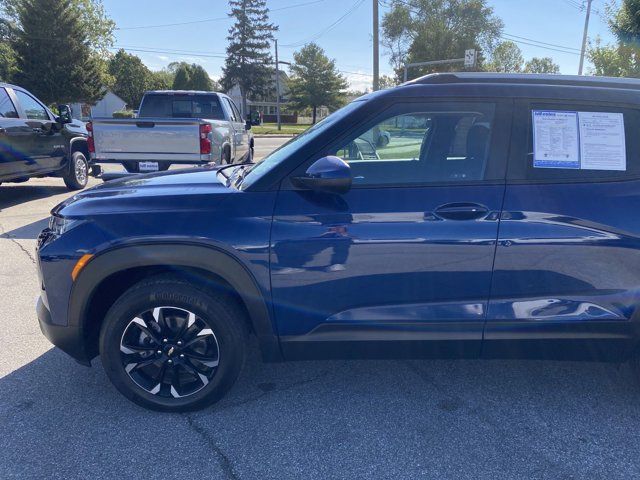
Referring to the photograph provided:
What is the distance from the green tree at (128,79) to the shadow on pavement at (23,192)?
56.3 metres

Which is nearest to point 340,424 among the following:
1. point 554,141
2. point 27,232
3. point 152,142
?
point 554,141

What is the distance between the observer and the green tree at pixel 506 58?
51.8 metres

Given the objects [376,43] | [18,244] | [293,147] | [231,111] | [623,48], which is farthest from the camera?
[376,43]

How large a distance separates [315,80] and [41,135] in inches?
2097

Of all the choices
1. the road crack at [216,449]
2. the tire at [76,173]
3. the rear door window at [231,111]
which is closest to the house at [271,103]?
the rear door window at [231,111]

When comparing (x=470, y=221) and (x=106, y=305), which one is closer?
(x=470, y=221)

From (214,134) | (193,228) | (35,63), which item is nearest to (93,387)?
(193,228)

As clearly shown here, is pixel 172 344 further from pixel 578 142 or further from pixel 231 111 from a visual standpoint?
pixel 231 111

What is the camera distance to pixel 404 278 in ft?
8.31

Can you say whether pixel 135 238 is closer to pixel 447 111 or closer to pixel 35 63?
pixel 447 111

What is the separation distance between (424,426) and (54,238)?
87.8 inches

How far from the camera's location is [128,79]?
62375mm

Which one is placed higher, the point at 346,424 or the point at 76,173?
the point at 76,173

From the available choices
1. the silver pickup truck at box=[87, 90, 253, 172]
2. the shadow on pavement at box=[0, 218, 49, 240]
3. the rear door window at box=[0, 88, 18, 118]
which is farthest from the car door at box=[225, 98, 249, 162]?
the shadow on pavement at box=[0, 218, 49, 240]
